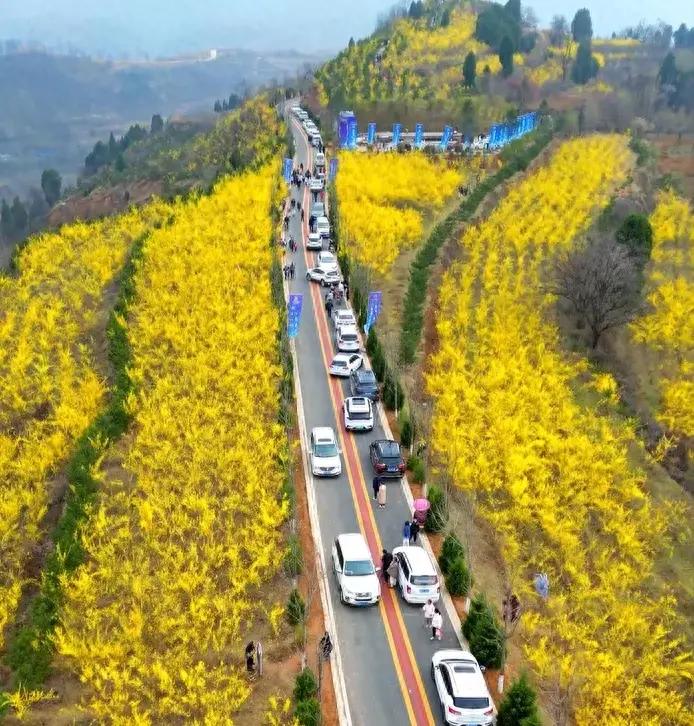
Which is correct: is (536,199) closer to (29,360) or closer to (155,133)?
(29,360)

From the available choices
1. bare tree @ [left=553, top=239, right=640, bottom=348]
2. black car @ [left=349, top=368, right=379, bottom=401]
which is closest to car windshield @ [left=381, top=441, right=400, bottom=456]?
black car @ [left=349, top=368, right=379, bottom=401]

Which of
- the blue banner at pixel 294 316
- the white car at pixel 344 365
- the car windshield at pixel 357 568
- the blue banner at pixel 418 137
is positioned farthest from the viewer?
the blue banner at pixel 418 137

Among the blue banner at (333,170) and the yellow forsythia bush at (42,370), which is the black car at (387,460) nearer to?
the yellow forsythia bush at (42,370)

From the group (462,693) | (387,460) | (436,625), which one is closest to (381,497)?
(387,460)

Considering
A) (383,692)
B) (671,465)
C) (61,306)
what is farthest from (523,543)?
(61,306)

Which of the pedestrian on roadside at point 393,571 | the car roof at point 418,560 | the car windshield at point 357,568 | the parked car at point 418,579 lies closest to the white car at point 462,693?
the parked car at point 418,579

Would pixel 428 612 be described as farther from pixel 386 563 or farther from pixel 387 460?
pixel 387 460

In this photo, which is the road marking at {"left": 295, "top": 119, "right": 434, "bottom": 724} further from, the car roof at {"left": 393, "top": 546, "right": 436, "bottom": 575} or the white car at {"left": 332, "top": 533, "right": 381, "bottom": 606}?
the car roof at {"left": 393, "top": 546, "right": 436, "bottom": 575}
